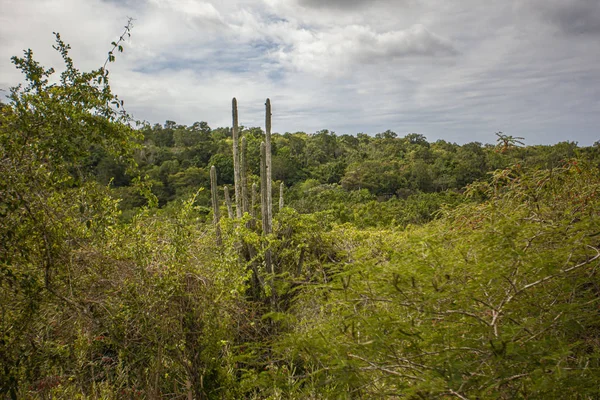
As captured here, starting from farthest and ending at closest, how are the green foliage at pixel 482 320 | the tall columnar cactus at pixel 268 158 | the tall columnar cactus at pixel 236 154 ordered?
the tall columnar cactus at pixel 236 154 → the tall columnar cactus at pixel 268 158 → the green foliage at pixel 482 320

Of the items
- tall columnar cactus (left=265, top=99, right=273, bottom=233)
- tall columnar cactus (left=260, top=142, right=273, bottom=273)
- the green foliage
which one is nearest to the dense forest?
the green foliage

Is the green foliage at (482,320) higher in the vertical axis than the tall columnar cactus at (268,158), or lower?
lower

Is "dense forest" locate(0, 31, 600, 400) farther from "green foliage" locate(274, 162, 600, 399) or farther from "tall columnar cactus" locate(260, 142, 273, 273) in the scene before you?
"tall columnar cactus" locate(260, 142, 273, 273)

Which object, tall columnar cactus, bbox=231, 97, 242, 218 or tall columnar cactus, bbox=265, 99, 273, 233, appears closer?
tall columnar cactus, bbox=265, 99, 273, 233

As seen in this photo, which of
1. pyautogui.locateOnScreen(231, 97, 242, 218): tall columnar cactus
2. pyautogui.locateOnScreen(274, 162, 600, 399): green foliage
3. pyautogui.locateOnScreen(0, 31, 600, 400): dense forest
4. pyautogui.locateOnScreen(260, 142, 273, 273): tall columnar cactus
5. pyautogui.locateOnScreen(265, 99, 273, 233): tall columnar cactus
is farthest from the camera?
pyautogui.locateOnScreen(231, 97, 242, 218): tall columnar cactus

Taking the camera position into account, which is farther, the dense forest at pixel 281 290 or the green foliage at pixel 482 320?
the dense forest at pixel 281 290

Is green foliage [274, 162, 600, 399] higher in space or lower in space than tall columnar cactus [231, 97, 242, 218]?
lower

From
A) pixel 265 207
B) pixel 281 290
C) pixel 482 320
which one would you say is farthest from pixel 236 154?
pixel 482 320

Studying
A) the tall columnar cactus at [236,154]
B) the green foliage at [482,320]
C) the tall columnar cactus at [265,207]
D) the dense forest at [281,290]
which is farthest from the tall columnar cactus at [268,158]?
the green foliage at [482,320]

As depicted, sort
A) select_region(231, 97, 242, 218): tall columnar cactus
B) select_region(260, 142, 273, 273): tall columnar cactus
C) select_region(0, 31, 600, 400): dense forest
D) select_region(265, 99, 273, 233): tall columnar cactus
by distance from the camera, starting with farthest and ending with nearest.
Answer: select_region(231, 97, 242, 218): tall columnar cactus, select_region(265, 99, 273, 233): tall columnar cactus, select_region(260, 142, 273, 273): tall columnar cactus, select_region(0, 31, 600, 400): dense forest

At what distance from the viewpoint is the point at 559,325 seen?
1783mm

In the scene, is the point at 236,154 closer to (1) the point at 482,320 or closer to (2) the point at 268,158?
(2) the point at 268,158

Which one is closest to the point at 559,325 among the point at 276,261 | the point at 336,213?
the point at 276,261

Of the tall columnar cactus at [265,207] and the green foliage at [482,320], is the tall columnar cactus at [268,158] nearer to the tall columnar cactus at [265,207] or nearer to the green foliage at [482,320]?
the tall columnar cactus at [265,207]
